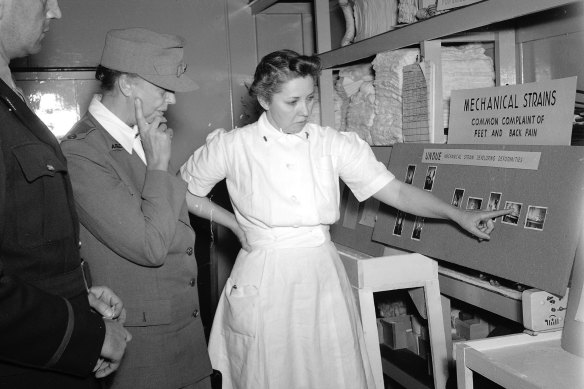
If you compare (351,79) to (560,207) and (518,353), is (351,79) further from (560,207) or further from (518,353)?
(518,353)

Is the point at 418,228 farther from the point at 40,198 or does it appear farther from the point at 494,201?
the point at 40,198

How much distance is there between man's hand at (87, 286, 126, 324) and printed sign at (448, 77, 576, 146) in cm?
143

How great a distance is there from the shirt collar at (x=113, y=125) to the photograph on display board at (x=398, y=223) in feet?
4.23

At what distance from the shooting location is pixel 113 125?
1.84 m

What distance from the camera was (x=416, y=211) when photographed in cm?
237

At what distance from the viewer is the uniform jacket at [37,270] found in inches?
43.5

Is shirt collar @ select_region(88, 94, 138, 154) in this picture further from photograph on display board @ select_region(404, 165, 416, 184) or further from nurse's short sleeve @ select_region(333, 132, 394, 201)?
photograph on display board @ select_region(404, 165, 416, 184)

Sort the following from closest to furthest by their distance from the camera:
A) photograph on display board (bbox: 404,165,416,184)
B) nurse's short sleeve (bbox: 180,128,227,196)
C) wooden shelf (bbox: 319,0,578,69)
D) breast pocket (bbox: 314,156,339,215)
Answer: wooden shelf (bbox: 319,0,578,69)
breast pocket (bbox: 314,156,339,215)
nurse's short sleeve (bbox: 180,128,227,196)
photograph on display board (bbox: 404,165,416,184)

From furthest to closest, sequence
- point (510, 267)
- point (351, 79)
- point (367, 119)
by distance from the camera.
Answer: point (351, 79) → point (367, 119) → point (510, 267)

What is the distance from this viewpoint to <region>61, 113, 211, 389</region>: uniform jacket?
5.44 ft

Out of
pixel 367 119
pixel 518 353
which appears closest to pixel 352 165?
pixel 367 119

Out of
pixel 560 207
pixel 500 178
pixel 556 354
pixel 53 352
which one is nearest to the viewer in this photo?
pixel 53 352

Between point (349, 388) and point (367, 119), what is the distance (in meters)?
1.36

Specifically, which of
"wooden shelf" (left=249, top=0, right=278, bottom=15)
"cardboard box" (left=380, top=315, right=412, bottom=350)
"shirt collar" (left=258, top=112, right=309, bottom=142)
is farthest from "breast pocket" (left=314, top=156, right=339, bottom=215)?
"wooden shelf" (left=249, top=0, right=278, bottom=15)
